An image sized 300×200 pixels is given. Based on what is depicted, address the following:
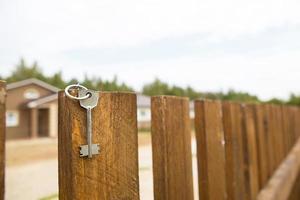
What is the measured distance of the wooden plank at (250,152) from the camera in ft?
6.65

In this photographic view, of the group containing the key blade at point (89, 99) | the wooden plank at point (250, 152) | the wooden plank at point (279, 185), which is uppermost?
the key blade at point (89, 99)

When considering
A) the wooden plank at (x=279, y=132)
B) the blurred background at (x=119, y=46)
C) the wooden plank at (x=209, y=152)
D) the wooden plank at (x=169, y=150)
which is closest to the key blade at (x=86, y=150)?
the blurred background at (x=119, y=46)

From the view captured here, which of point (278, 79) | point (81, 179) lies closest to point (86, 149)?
point (81, 179)

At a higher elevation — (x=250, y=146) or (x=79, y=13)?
(x=79, y=13)

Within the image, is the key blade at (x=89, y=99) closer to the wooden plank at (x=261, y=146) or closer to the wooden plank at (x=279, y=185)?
the wooden plank at (x=279, y=185)

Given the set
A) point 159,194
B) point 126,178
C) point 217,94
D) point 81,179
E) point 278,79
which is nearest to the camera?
point 81,179

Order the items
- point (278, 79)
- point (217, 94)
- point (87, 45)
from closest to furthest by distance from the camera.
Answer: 1. point (87, 45)
2. point (217, 94)
3. point (278, 79)

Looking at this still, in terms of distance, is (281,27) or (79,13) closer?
(79,13)

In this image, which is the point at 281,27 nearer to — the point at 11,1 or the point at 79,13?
the point at 79,13

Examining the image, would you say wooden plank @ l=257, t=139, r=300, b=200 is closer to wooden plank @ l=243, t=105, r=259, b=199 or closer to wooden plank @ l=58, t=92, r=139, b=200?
wooden plank @ l=243, t=105, r=259, b=199

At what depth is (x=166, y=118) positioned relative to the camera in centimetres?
99

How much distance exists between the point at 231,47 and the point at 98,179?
478 cm

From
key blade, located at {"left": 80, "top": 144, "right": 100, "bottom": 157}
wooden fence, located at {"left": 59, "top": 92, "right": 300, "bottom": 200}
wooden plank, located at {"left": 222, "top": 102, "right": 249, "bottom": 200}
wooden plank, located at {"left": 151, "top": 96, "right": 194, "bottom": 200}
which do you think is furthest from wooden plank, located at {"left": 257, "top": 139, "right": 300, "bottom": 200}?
key blade, located at {"left": 80, "top": 144, "right": 100, "bottom": 157}

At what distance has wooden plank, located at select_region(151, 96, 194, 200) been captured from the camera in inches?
37.6
